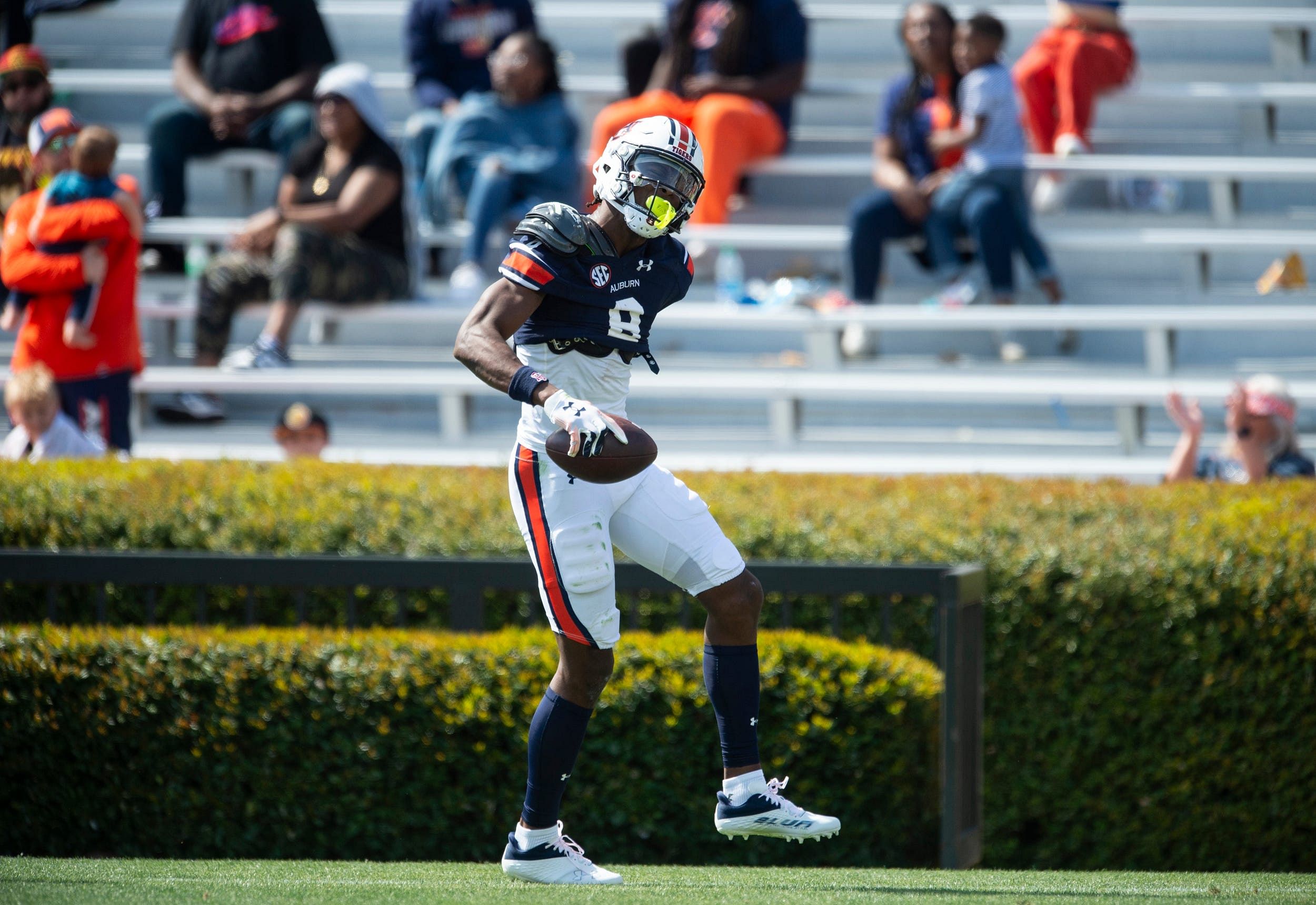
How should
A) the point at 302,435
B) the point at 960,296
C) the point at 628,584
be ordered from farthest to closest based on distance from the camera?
the point at 960,296 → the point at 302,435 → the point at 628,584

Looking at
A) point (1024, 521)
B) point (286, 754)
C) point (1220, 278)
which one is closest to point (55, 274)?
point (286, 754)

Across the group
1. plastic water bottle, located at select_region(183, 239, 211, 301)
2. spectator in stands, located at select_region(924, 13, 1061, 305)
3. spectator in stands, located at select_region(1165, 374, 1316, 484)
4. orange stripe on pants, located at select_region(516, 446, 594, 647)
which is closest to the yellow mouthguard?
orange stripe on pants, located at select_region(516, 446, 594, 647)

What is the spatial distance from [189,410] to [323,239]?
4.67 feet

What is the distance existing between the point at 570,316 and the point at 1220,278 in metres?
7.48

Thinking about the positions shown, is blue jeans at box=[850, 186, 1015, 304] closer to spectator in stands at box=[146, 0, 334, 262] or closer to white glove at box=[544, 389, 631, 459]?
spectator in stands at box=[146, 0, 334, 262]

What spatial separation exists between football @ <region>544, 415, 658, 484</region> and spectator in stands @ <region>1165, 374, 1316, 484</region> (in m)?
3.65

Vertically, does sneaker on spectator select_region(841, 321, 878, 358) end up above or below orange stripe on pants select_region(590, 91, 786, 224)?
below

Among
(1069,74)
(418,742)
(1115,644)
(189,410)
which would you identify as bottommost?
(418,742)

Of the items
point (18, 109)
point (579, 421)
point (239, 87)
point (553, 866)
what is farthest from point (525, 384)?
point (239, 87)

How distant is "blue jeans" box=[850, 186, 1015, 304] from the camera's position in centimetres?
862

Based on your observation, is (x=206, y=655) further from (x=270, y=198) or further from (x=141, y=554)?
(x=270, y=198)

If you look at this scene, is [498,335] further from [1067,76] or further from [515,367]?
[1067,76]

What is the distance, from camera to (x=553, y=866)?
13.1 feet

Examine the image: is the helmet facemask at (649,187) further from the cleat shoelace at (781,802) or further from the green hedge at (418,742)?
the green hedge at (418,742)
